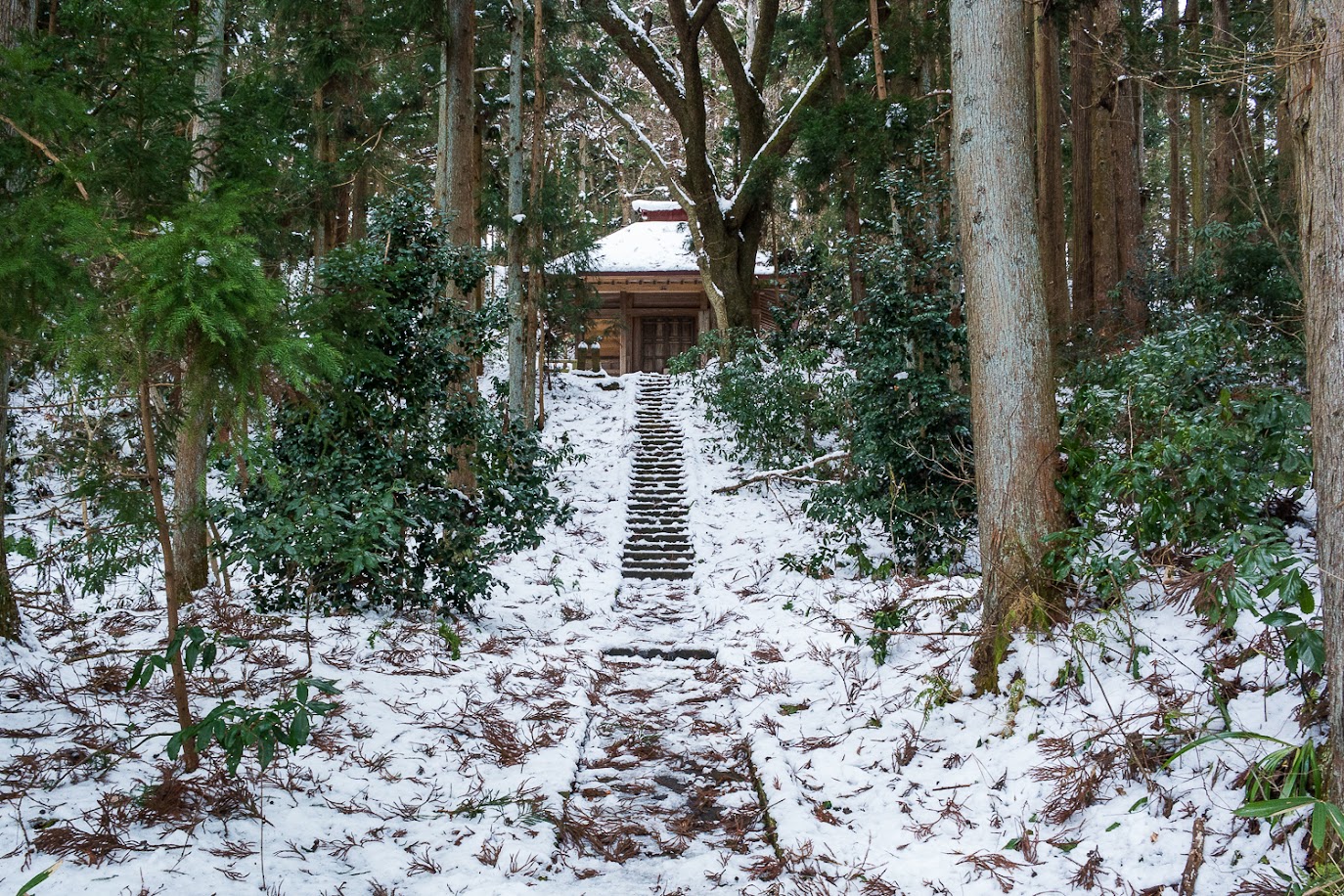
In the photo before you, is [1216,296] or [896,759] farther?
[1216,296]

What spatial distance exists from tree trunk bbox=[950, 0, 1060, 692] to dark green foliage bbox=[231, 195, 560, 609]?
11.7 feet

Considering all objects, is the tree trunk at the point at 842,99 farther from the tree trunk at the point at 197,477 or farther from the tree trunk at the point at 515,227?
the tree trunk at the point at 197,477

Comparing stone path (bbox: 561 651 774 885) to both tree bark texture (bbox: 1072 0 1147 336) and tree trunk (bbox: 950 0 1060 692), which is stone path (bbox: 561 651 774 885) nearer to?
tree trunk (bbox: 950 0 1060 692)

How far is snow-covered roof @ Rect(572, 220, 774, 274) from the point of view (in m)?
23.6

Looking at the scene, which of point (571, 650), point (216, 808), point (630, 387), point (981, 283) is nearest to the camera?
point (216, 808)

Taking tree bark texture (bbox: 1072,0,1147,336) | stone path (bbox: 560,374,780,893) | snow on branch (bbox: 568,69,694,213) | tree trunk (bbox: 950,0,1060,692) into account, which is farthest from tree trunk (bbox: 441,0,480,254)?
tree bark texture (bbox: 1072,0,1147,336)

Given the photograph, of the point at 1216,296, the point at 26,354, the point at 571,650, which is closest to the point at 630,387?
the point at 1216,296

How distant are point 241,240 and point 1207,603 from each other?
4.06m

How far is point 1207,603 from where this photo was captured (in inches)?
140

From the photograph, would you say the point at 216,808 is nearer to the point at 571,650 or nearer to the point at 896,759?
the point at 896,759

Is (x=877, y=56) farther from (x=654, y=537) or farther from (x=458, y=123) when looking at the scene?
(x=654, y=537)

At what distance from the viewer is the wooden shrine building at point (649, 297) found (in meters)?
23.9

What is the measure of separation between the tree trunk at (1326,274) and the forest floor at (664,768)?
57 centimetres

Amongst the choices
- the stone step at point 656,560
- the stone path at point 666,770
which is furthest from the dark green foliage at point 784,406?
the stone path at point 666,770
